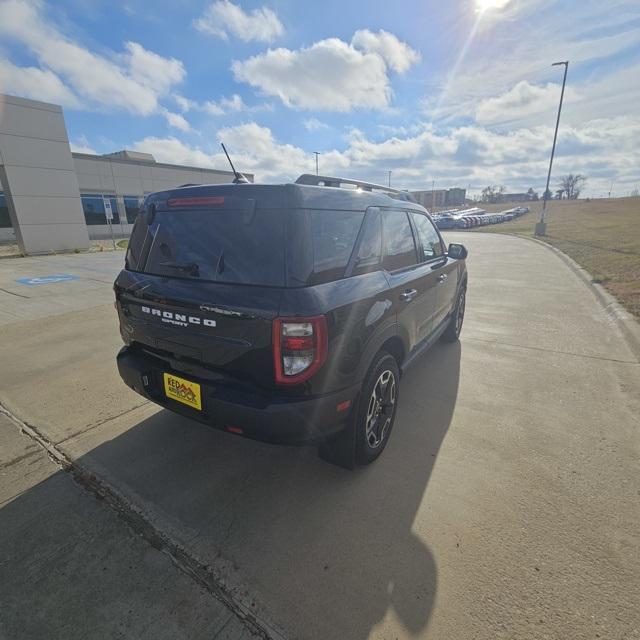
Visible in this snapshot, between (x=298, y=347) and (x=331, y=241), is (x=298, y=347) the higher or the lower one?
the lower one

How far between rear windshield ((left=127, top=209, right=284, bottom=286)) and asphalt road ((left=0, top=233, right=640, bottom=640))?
1407mm

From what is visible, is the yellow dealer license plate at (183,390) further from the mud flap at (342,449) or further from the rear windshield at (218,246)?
the mud flap at (342,449)

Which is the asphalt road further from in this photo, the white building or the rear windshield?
the white building

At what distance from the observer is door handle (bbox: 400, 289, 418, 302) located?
2891 mm

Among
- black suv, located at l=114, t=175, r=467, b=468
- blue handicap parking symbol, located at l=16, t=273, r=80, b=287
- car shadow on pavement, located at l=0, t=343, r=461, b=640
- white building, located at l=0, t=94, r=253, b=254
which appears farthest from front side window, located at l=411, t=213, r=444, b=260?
white building, located at l=0, t=94, r=253, b=254

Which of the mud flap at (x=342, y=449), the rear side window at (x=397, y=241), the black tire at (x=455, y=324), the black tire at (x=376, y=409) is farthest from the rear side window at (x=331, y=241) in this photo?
the black tire at (x=455, y=324)

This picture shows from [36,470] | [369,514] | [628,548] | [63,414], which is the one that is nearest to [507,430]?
[628,548]

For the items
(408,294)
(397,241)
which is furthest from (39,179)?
(408,294)

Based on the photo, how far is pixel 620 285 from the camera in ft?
25.5

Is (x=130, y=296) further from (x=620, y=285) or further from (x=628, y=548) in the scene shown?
(x=620, y=285)

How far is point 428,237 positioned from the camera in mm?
3971

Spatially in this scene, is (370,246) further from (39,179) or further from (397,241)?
(39,179)

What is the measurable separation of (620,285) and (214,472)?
904 cm

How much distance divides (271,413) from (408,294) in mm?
1575
